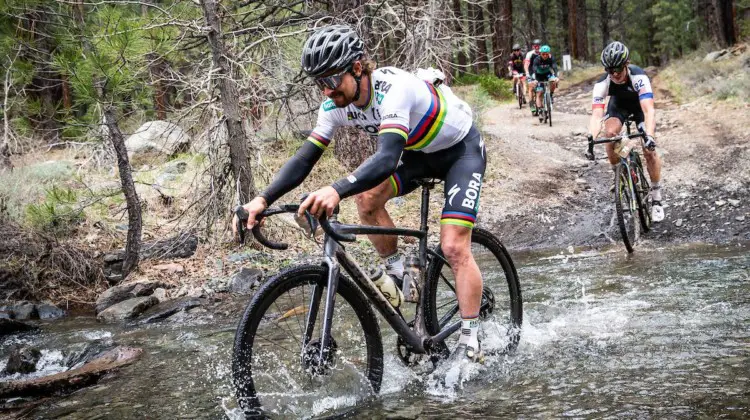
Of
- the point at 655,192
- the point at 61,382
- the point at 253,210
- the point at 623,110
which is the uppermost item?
the point at 623,110

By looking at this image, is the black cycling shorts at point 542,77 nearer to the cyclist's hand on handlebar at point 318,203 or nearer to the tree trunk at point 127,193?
the tree trunk at point 127,193

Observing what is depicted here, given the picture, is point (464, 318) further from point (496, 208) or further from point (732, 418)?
point (496, 208)

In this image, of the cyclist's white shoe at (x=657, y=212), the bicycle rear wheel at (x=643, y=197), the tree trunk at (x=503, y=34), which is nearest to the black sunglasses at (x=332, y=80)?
the bicycle rear wheel at (x=643, y=197)

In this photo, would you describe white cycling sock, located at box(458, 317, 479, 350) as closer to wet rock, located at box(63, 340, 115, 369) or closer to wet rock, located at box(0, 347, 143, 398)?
wet rock, located at box(0, 347, 143, 398)

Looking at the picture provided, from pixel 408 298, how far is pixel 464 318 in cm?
41

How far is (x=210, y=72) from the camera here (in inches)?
345

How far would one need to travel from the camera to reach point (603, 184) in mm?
12461

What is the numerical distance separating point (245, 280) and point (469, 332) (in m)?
4.58

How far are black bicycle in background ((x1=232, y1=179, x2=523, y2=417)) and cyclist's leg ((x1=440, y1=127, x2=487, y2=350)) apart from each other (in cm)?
17

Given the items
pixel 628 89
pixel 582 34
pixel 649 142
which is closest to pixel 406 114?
pixel 649 142

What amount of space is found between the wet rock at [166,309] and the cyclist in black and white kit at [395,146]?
387cm

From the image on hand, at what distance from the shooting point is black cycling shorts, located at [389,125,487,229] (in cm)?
448

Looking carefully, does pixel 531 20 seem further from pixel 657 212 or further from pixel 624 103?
pixel 657 212

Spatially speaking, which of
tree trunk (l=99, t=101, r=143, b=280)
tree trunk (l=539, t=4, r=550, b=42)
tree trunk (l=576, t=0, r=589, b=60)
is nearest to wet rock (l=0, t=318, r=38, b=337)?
tree trunk (l=99, t=101, r=143, b=280)
